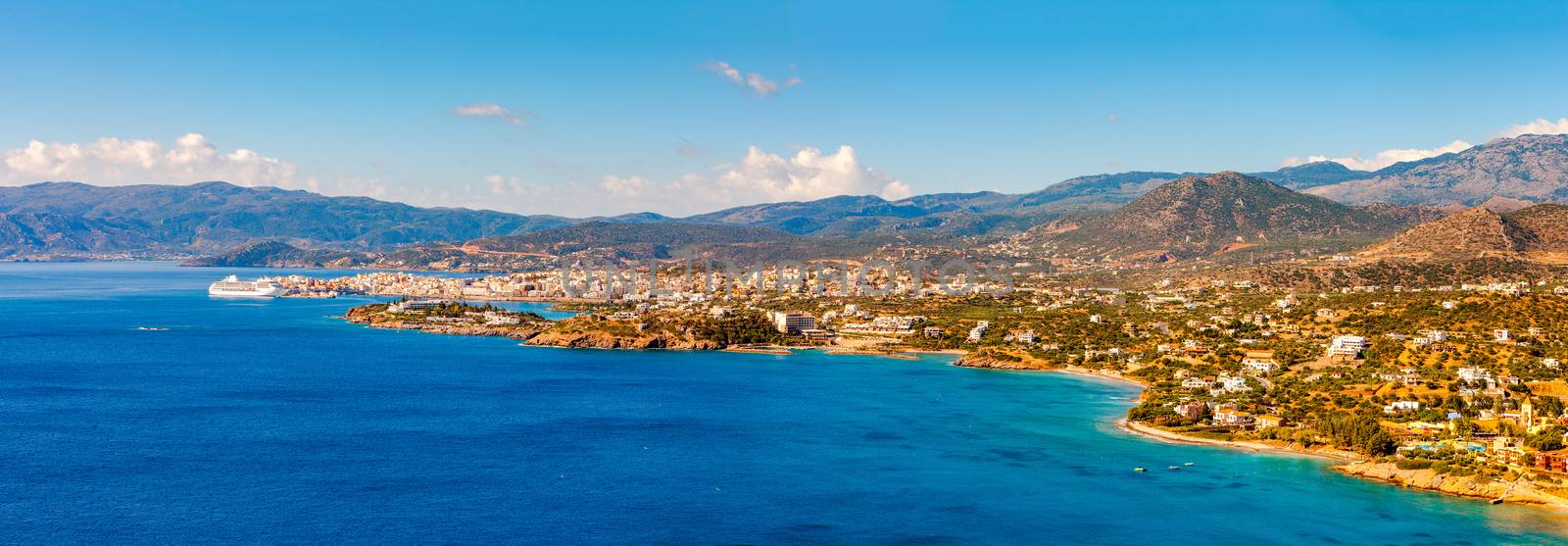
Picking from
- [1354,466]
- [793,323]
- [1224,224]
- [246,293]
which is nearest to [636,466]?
[1354,466]

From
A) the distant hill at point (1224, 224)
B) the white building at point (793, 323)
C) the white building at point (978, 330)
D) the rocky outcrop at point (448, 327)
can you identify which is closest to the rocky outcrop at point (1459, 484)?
the white building at point (978, 330)

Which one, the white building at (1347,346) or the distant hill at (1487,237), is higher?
the distant hill at (1487,237)

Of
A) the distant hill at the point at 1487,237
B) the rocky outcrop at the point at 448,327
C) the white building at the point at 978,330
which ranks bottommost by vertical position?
the rocky outcrop at the point at 448,327

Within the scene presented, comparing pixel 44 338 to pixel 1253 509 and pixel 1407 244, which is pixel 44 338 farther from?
pixel 1407 244

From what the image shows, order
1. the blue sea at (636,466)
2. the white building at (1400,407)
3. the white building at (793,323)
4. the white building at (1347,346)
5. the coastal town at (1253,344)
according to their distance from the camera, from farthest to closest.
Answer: the white building at (793,323), the white building at (1347,346), the white building at (1400,407), the coastal town at (1253,344), the blue sea at (636,466)

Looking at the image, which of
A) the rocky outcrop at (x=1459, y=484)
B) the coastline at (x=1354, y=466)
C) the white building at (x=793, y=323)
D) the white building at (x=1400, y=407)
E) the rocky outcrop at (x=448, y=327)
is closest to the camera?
the rocky outcrop at (x=1459, y=484)

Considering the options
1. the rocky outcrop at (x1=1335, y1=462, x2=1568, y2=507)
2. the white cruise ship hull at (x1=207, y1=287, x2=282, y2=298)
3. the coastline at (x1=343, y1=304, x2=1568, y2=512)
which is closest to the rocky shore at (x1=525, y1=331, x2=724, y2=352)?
the coastline at (x1=343, y1=304, x2=1568, y2=512)

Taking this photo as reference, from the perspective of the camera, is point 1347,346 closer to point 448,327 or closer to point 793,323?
point 793,323

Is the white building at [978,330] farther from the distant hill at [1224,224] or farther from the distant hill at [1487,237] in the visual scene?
the distant hill at [1224,224]
